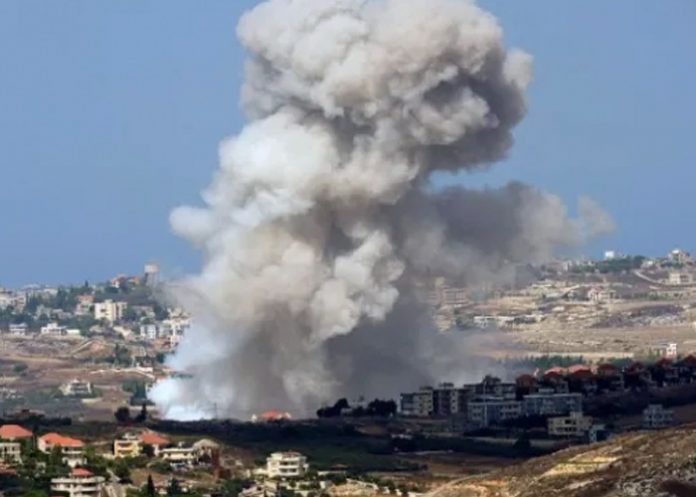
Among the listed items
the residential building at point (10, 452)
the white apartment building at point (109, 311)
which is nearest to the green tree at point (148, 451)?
the residential building at point (10, 452)

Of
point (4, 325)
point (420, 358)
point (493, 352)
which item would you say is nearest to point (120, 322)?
point (4, 325)

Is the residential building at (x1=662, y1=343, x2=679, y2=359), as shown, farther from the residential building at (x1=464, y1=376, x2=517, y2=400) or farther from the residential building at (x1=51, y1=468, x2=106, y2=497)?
the residential building at (x1=51, y1=468, x2=106, y2=497)

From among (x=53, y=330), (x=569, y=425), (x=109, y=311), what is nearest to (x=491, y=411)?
(x=569, y=425)

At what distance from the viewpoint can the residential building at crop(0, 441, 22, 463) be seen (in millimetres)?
48969

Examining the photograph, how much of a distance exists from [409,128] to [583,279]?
2105 inches

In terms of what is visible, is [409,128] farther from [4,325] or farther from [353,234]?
[4,325]

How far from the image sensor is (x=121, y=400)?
250 feet

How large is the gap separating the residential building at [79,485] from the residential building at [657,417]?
13.3 metres

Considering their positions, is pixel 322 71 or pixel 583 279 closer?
pixel 322 71

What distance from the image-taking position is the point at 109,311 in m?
112

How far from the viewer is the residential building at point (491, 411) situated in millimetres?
60400

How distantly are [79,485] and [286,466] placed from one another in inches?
224

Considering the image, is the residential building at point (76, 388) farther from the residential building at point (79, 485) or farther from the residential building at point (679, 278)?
the residential building at point (79, 485)

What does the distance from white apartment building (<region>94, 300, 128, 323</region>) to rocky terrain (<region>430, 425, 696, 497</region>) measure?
7395cm
